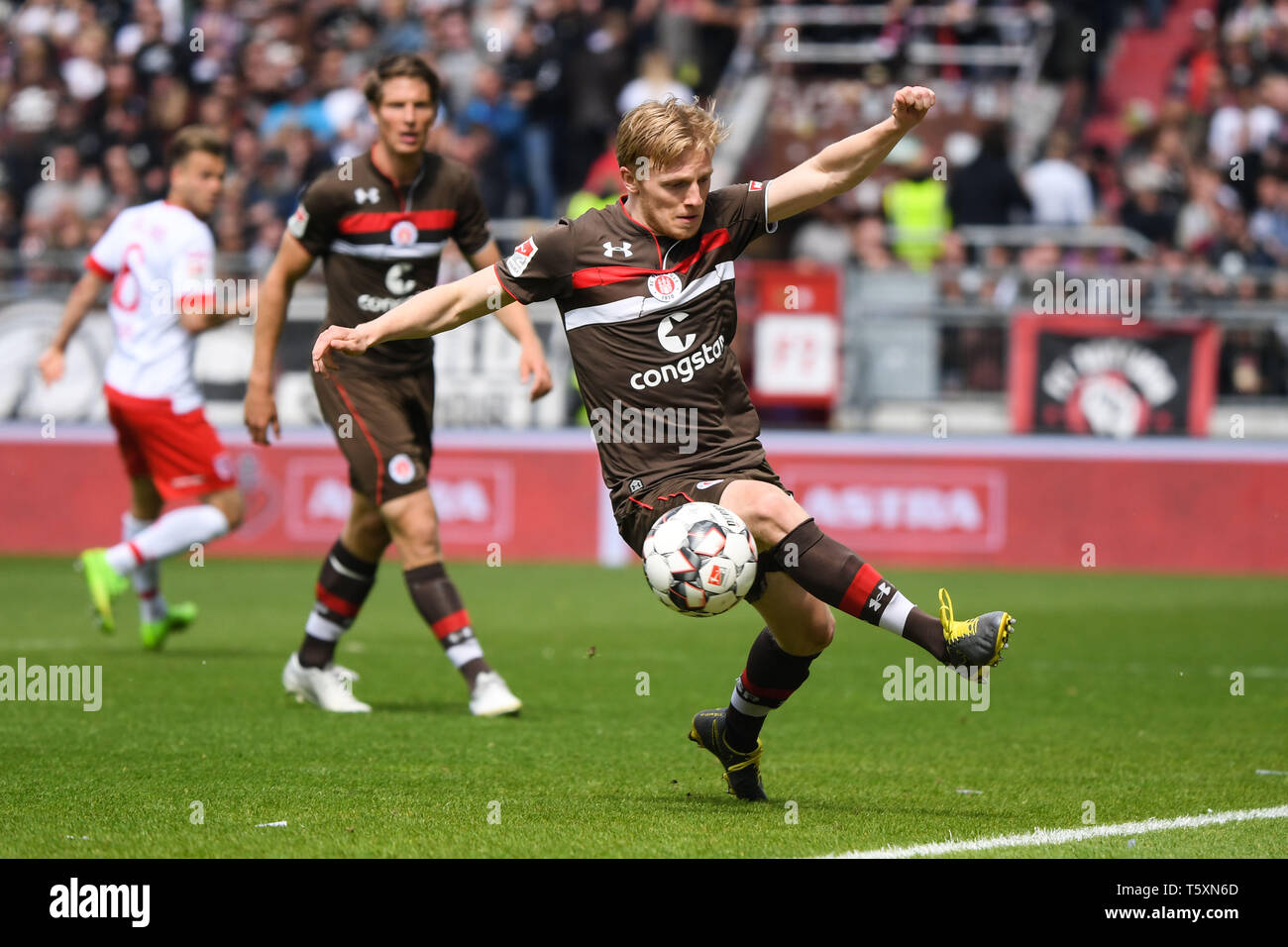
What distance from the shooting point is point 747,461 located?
544 cm

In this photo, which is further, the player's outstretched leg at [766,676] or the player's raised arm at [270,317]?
the player's raised arm at [270,317]

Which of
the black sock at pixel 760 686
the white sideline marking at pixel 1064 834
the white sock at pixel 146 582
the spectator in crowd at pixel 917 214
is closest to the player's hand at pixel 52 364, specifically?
the white sock at pixel 146 582

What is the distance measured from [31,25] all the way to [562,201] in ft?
22.8

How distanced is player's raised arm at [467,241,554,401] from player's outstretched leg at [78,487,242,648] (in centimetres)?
257

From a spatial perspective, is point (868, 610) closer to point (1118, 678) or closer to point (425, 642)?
point (1118, 678)

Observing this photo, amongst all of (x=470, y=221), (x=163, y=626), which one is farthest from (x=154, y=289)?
(x=470, y=221)

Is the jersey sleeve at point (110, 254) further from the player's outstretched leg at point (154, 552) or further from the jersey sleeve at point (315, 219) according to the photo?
the jersey sleeve at point (315, 219)

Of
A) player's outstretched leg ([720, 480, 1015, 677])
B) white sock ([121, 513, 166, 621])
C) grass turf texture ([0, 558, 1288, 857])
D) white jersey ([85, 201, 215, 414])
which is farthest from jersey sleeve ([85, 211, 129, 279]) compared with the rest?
player's outstretched leg ([720, 480, 1015, 677])

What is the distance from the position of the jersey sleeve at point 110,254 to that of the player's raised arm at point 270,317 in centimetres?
241

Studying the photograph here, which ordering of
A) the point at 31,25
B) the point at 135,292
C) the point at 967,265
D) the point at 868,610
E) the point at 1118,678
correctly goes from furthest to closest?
the point at 31,25 < the point at 967,265 < the point at 135,292 < the point at 1118,678 < the point at 868,610

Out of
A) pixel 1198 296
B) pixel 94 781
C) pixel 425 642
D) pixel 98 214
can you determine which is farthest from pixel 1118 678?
pixel 98 214

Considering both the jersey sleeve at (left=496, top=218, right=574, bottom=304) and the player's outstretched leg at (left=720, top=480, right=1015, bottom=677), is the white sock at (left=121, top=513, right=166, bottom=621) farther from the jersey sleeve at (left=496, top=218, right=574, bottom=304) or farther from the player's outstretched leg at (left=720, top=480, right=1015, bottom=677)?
the player's outstretched leg at (left=720, top=480, right=1015, bottom=677)

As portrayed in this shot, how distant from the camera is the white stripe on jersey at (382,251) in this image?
24.7 feet

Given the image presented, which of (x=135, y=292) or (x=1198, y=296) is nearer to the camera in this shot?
(x=135, y=292)
